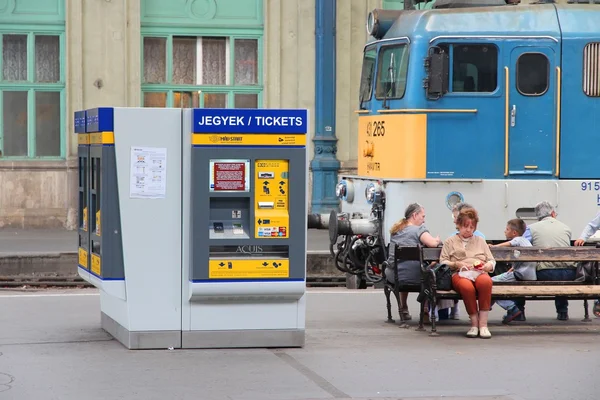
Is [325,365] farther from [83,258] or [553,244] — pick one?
[553,244]

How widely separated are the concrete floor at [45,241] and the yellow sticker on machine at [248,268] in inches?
355

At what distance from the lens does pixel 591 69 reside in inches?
556

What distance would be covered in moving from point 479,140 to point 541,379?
5346 millimetres

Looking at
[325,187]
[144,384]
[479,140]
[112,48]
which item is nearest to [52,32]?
[112,48]

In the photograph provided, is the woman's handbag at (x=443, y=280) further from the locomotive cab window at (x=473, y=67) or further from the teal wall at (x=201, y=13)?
the teal wall at (x=201, y=13)

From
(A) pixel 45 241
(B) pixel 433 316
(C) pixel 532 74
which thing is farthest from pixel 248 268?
(A) pixel 45 241

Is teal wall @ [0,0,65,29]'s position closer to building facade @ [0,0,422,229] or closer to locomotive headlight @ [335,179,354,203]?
building facade @ [0,0,422,229]

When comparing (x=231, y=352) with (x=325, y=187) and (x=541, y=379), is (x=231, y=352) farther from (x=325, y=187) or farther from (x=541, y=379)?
(x=325, y=187)

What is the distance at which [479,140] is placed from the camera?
14117 mm

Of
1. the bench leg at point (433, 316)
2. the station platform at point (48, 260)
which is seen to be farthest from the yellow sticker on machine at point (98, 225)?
the station platform at point (48, 260)

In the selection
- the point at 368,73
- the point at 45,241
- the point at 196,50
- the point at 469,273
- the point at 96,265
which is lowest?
the point at 45,241

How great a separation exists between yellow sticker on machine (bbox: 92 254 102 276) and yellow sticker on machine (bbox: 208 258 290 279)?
99cm

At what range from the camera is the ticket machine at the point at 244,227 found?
33.1 ft

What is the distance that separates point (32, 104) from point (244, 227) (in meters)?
14.5
